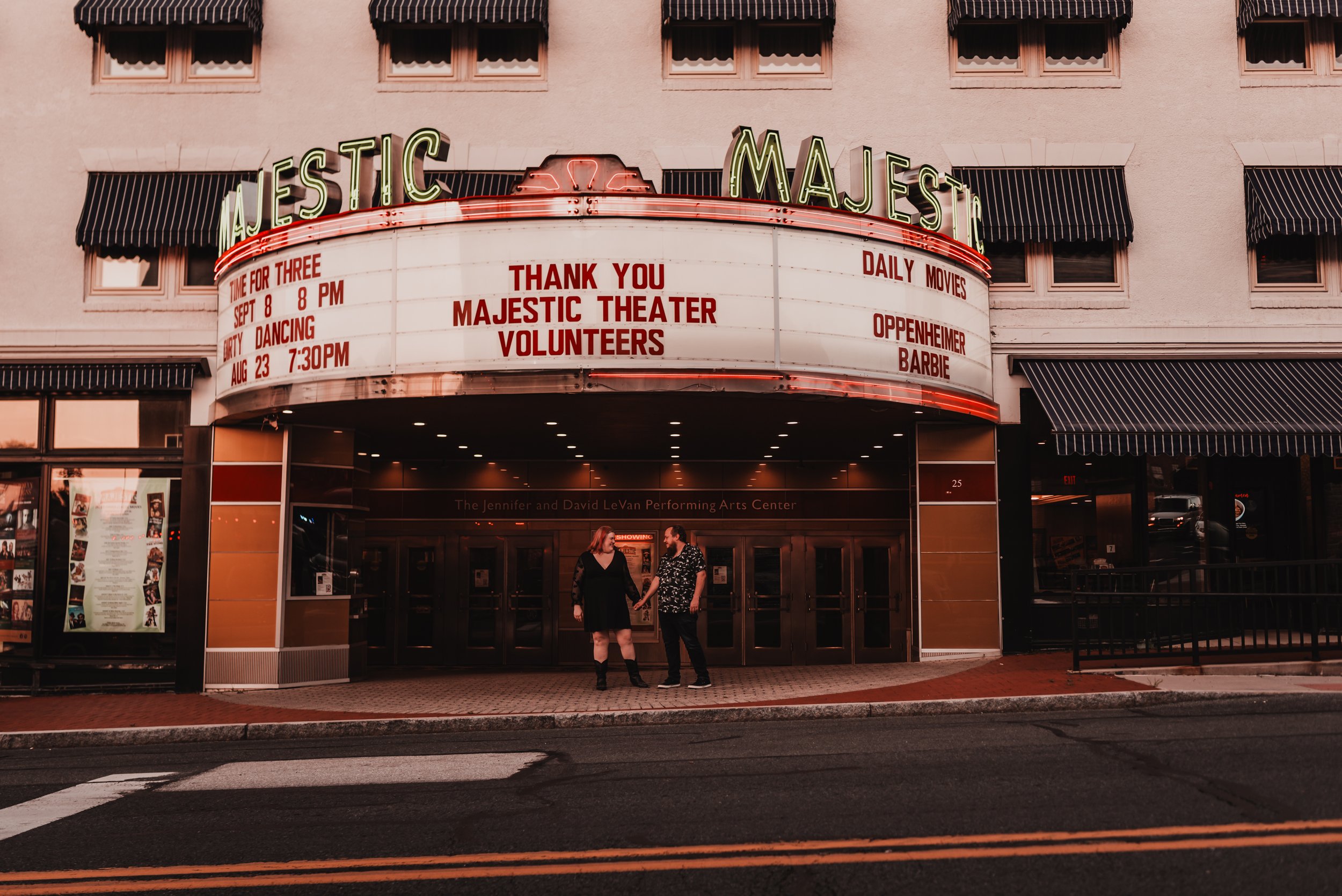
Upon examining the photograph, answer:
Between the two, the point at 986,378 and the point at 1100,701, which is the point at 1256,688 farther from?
the point at 986,378

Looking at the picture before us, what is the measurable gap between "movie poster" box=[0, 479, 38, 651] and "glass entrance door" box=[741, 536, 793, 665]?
9.92 meters

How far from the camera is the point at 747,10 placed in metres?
15.4

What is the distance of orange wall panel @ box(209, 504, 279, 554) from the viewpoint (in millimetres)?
14445

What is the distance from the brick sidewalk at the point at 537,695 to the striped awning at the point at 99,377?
3926 millimetres

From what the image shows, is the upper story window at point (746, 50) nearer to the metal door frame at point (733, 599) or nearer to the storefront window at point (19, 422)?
the metal door frame at point (733, 599)

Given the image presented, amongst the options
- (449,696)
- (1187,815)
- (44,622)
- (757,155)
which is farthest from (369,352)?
(1187,815)

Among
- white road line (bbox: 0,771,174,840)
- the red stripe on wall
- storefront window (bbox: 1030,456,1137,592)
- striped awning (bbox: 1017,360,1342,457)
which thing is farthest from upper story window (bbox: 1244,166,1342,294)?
white road line (bbox: 0,771,174,840)

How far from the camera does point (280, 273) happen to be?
515 inches

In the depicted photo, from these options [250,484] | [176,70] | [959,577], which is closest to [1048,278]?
[959,577]

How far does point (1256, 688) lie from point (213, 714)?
1045 cm

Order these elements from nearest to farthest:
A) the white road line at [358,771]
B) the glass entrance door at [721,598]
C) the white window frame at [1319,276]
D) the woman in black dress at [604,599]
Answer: the white road line at [358,771] < the woman in black dress at [604,599] < the white window frame at [1319,276] < the glass entrance door at [721,598]

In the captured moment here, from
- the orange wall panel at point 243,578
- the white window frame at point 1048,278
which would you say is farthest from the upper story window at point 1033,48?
the orange wall panel at point 243,578

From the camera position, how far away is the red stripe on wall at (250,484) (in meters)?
14.5

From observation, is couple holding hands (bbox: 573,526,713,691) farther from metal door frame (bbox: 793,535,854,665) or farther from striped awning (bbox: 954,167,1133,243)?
striped awning (bbox: 954,167,1133,243)
